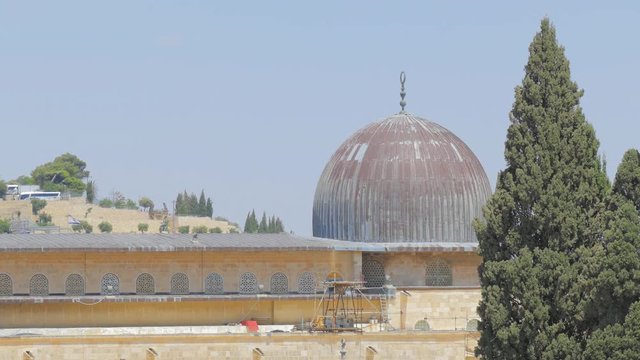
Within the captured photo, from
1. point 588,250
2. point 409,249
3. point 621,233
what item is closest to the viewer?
point 621,233

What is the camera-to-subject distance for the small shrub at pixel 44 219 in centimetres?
13752

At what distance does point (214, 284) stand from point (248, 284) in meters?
0.95

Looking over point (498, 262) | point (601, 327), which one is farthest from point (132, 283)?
point (601, 327)

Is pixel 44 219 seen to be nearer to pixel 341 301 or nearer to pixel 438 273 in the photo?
pixel 438 273

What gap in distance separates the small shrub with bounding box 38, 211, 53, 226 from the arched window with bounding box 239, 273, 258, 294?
8297 centimetres

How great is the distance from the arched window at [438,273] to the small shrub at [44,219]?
82.9 metres

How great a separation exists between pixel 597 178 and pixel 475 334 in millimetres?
7996

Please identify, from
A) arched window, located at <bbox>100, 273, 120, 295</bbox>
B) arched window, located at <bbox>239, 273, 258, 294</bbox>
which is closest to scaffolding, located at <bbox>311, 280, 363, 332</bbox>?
arched window, located at <bbox>239, 273, 258, 294</bbox>

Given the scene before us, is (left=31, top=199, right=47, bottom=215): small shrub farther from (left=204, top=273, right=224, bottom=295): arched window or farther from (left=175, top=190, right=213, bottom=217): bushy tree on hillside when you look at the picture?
(left=204, top=273, right=224, bottom=295): arched window

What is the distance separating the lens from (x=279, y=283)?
55500mm

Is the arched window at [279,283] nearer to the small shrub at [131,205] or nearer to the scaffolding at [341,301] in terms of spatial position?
the scaffolding at [341,301]

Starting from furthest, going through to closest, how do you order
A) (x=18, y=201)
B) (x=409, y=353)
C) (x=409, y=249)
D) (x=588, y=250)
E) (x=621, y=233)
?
(x=18, y=201) → (x=409, y=249) → (x=409, y=353) → (x=588, y=250) → (x=621, y=233)

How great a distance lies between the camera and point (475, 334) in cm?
5244

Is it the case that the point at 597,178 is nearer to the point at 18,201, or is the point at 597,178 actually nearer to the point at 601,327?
the point at 601,327
